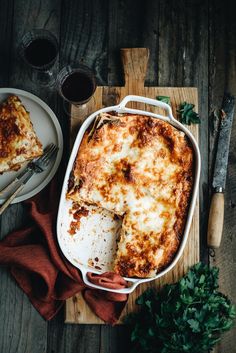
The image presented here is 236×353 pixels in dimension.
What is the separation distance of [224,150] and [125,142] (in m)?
0.63

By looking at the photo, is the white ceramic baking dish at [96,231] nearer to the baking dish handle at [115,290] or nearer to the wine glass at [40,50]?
the baking dish handle at [115,290]

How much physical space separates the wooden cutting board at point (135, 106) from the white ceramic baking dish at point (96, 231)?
6.1 inches

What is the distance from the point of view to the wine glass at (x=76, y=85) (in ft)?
8.79

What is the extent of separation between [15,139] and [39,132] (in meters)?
0.17

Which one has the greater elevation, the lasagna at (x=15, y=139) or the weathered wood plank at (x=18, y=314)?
the lasagna at (x=15, y=139)

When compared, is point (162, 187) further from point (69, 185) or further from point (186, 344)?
point (186, 344)

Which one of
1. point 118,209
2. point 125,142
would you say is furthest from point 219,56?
point 118,209

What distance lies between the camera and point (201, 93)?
2939 mm

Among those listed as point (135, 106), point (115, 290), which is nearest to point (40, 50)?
point (135, 106)

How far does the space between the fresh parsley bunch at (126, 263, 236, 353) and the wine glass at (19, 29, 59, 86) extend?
1.42 meters

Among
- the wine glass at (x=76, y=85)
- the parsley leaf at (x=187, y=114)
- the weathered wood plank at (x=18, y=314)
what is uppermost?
the wine glass at (x=76, y=85)

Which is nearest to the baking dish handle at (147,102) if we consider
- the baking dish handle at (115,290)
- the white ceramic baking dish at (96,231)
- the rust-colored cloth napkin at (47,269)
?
the white ceramic baking dish at (96,231)

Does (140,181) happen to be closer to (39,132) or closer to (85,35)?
(39,132)

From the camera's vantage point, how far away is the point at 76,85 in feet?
8.88
